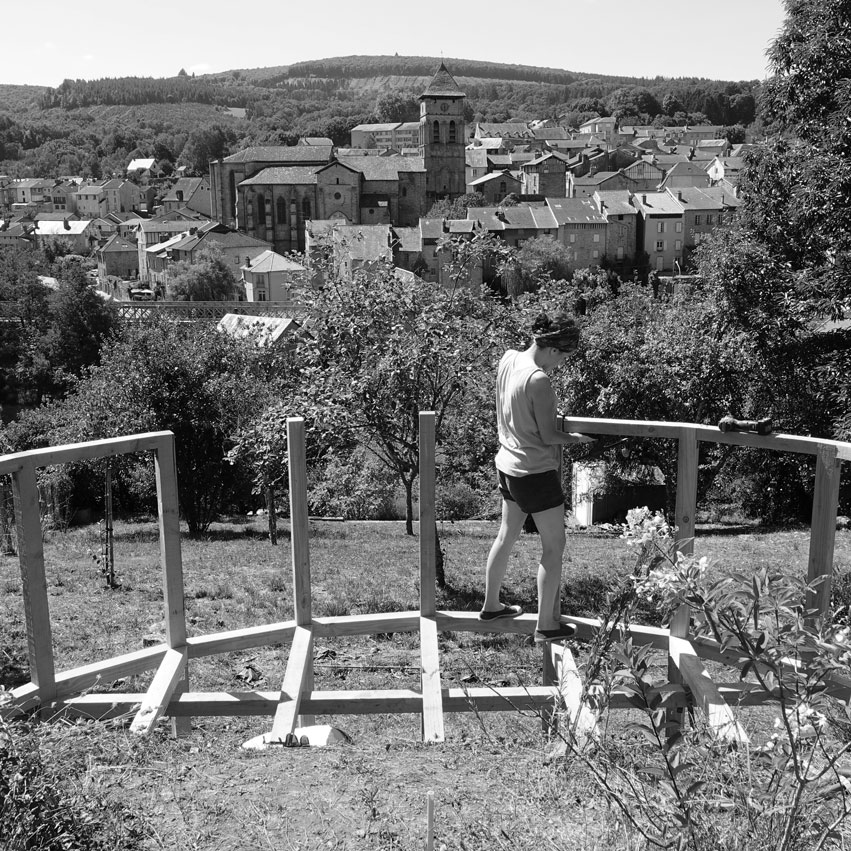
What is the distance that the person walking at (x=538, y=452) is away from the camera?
4.25 meters

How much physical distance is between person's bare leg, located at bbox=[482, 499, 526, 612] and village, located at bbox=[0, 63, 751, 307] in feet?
187

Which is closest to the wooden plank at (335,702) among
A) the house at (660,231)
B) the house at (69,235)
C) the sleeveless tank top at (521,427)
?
the sleeveless tank top at (521,427)

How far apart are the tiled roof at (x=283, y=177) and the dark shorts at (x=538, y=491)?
4229 inches

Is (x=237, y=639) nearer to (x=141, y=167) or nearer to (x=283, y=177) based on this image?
(x=283, y=177)

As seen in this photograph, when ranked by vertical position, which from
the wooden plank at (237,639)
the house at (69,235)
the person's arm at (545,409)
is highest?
the person's arm at (545,409)

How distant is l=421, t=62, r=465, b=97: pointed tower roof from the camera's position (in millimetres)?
113562

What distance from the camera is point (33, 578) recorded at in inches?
150

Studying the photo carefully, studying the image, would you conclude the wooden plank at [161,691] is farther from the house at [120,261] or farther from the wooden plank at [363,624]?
the house at [120,261]

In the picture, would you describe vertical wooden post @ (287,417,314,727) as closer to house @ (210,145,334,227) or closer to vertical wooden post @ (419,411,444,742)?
vertical wooden post @ (419,411,444,742)

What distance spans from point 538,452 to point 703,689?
1.28 m

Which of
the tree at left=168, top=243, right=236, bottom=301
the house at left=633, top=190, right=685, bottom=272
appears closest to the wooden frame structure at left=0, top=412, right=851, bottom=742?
the tree at left=168, top=243, right=236, bottom=301

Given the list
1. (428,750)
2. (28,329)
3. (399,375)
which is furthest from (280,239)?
(428,750)

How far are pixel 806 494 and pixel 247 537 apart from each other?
1137cm

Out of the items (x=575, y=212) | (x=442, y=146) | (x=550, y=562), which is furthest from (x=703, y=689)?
(x=442, y=146)
